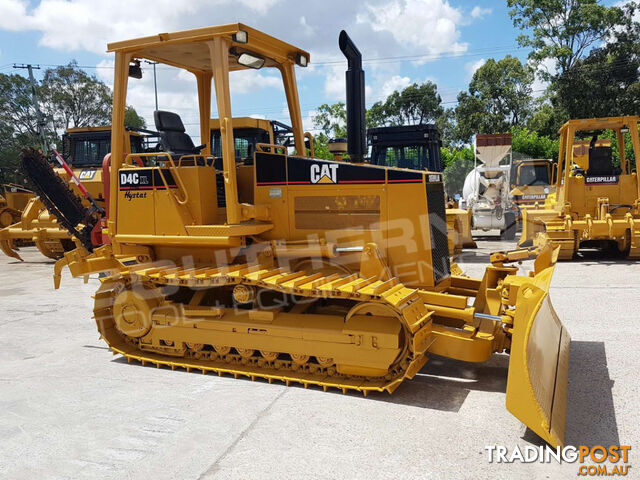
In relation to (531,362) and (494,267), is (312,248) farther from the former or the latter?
(531,362)

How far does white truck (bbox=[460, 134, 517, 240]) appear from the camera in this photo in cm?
1686

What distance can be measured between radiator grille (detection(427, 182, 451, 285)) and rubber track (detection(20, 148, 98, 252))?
26.3 ft

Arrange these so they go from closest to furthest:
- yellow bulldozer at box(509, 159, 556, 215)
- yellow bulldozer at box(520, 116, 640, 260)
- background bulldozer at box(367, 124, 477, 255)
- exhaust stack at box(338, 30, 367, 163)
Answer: exhaust stack at box(338, 30, 367, 163) → yellow bulldozer at box(520, 116, 640, 260) → background bulldozer at box(367, 124, 477, 255) → yellow bulldozer at box(509, 159, 556, 215)

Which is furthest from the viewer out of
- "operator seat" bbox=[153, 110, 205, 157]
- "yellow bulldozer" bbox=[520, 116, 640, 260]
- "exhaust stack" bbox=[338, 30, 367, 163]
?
"yellow bulldozer" bbox=[520, 116, 640, 260]

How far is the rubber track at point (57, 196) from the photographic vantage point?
1016cm

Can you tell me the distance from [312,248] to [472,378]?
1906mm

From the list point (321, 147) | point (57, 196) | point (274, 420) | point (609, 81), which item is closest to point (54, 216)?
point (57, 196)

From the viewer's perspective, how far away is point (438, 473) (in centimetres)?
314

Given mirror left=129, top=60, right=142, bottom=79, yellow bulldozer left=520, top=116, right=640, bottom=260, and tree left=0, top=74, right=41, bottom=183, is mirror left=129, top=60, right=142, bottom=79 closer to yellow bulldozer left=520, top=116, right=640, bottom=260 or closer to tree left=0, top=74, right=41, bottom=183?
yellow bulldozer left=520, top=116, right=640, bottom=260

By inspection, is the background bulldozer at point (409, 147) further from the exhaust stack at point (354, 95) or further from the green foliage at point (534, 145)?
the green foliage at point (534, 145)

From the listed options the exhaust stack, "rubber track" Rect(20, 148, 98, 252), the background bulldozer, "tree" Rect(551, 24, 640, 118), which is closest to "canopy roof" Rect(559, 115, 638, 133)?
the background bulldozer

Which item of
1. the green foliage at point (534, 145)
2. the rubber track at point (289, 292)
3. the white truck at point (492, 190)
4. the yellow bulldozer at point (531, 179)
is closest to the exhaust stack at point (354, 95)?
the rubber track at point (289, 292)

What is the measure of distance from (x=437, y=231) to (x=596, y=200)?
8185mm

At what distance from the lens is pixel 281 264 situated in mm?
5180
